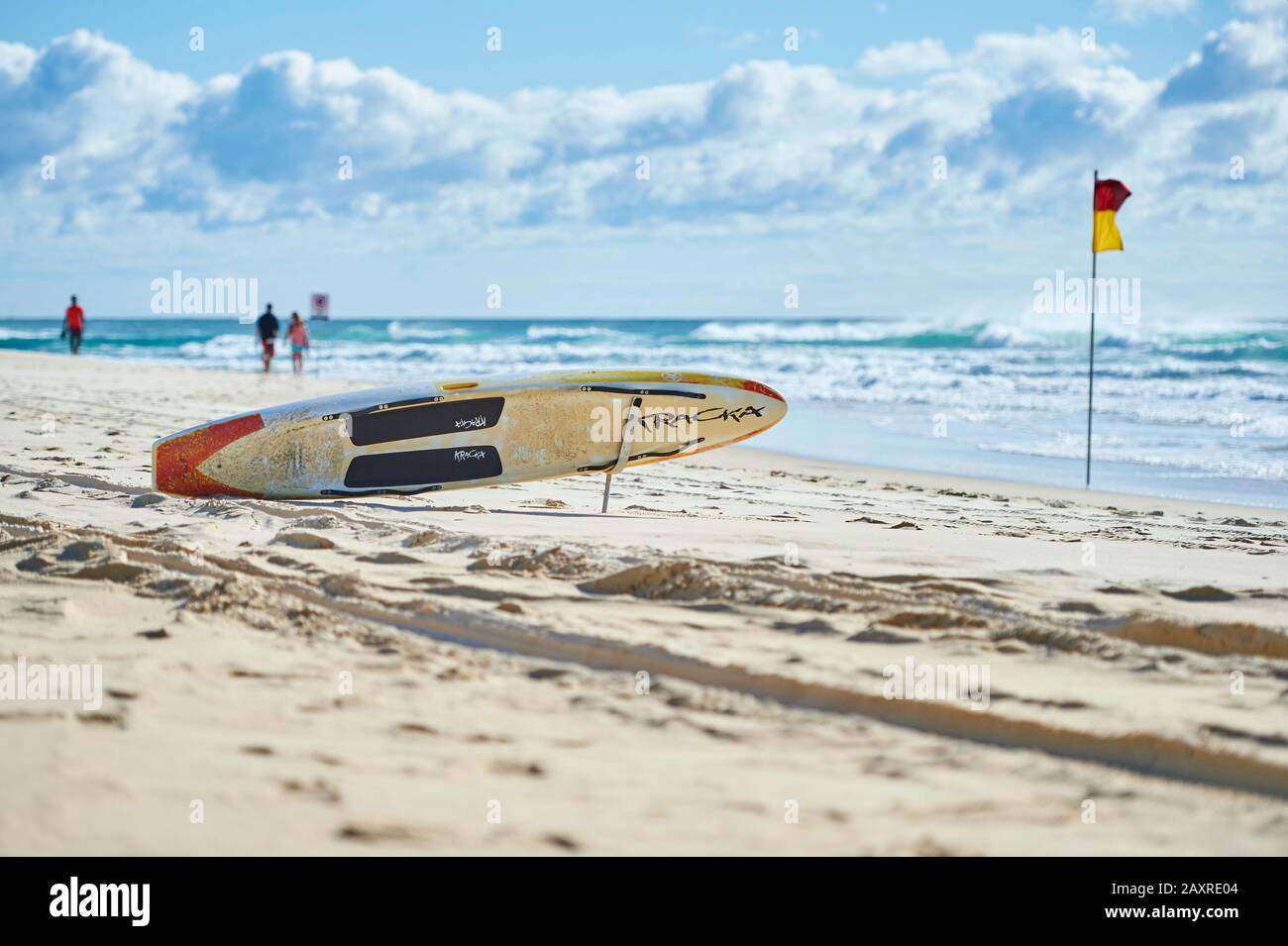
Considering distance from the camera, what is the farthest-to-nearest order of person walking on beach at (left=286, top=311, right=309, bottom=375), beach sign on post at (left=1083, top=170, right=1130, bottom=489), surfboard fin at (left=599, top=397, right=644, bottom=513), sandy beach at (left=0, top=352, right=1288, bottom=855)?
1. person walking on beach at (left=286, top=311, right=309, bottom=375)
2. beach sign on post at (left=1083, top=170, right=1130, bottom=489)
3. surfboard fin at (left=599, top=397, right=644, bottom=513)
4. sandy beach at (left=0, top=352, right=1288, bottom=855)

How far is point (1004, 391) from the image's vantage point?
1759 cm

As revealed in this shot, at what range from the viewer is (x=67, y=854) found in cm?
187

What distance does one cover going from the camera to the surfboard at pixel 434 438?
18.2ft

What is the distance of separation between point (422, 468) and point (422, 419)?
0.82 feet

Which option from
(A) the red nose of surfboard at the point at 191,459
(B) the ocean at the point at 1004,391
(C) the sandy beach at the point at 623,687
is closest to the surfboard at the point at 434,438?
(A) the red nose of surfboard at the point at 191,459

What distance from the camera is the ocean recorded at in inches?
372

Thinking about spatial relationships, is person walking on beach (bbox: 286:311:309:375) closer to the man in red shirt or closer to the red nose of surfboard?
the man in red shirt

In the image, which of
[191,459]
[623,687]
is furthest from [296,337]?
[623,687]

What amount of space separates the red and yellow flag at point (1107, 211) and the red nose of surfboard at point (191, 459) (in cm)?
639

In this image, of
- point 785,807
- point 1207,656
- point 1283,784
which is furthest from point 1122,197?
point 785,807

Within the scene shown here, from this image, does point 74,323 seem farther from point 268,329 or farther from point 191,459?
point 191,459

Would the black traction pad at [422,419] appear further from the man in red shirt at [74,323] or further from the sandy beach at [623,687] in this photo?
the man in red shirt at [74,323]

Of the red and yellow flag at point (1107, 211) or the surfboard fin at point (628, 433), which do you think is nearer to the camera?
the surfboard fin at point (628, 433)

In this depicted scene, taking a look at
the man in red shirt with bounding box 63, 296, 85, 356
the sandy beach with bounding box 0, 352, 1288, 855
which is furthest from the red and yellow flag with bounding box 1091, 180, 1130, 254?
the man in red shirt with bounding box 63, 296, 85, 356
